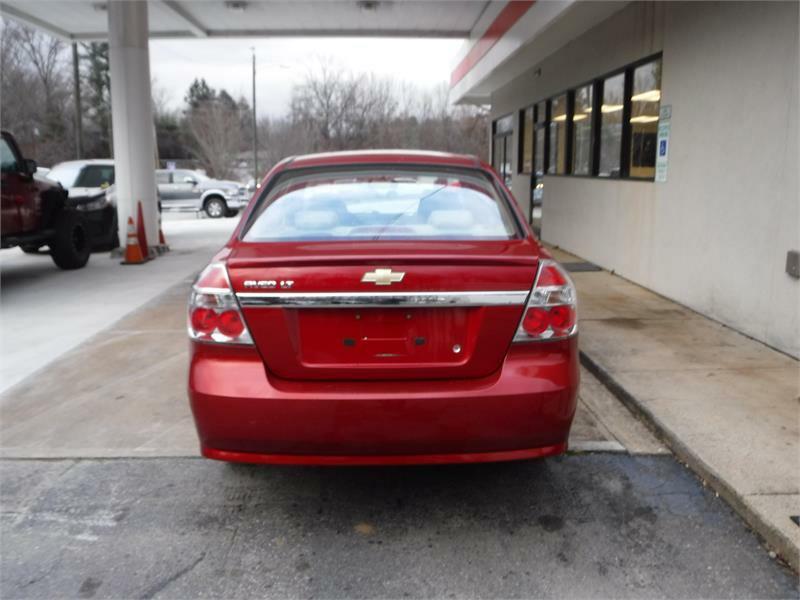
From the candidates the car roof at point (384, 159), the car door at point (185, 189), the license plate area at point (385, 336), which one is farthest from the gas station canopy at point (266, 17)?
the license plate area at point (385, 336)

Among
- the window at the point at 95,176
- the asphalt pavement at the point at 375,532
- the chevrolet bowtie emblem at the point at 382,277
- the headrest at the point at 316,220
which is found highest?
the window at the point at 95,176

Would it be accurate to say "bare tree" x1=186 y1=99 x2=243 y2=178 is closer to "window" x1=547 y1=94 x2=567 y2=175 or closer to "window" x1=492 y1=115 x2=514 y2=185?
"window" x1=492 y1=115 x2=514 y2=185

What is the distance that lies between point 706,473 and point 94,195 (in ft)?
38.2

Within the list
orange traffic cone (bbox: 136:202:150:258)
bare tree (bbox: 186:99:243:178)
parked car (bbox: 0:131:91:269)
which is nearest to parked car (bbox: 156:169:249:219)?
orange traffic cone (bbox: 136:202:150:258)

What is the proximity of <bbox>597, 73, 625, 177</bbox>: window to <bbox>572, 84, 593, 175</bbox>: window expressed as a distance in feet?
1.39

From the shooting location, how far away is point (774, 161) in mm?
5801

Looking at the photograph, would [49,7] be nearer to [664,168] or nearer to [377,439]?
[664,168]

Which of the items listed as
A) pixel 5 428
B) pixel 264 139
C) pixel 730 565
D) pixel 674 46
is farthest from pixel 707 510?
pixel 264 139

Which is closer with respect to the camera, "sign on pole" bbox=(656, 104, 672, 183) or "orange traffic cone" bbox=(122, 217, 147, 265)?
"sign on pole" bbox=(656, 104, 672, 183)

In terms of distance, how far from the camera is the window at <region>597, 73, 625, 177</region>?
31.5 ft

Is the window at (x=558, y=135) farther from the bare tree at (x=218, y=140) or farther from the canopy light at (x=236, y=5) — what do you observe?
the bare tree at (x=218, y=140)

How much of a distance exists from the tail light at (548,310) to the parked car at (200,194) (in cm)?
2135

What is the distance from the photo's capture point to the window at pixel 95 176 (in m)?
14.1

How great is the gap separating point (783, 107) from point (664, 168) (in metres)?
2.35
